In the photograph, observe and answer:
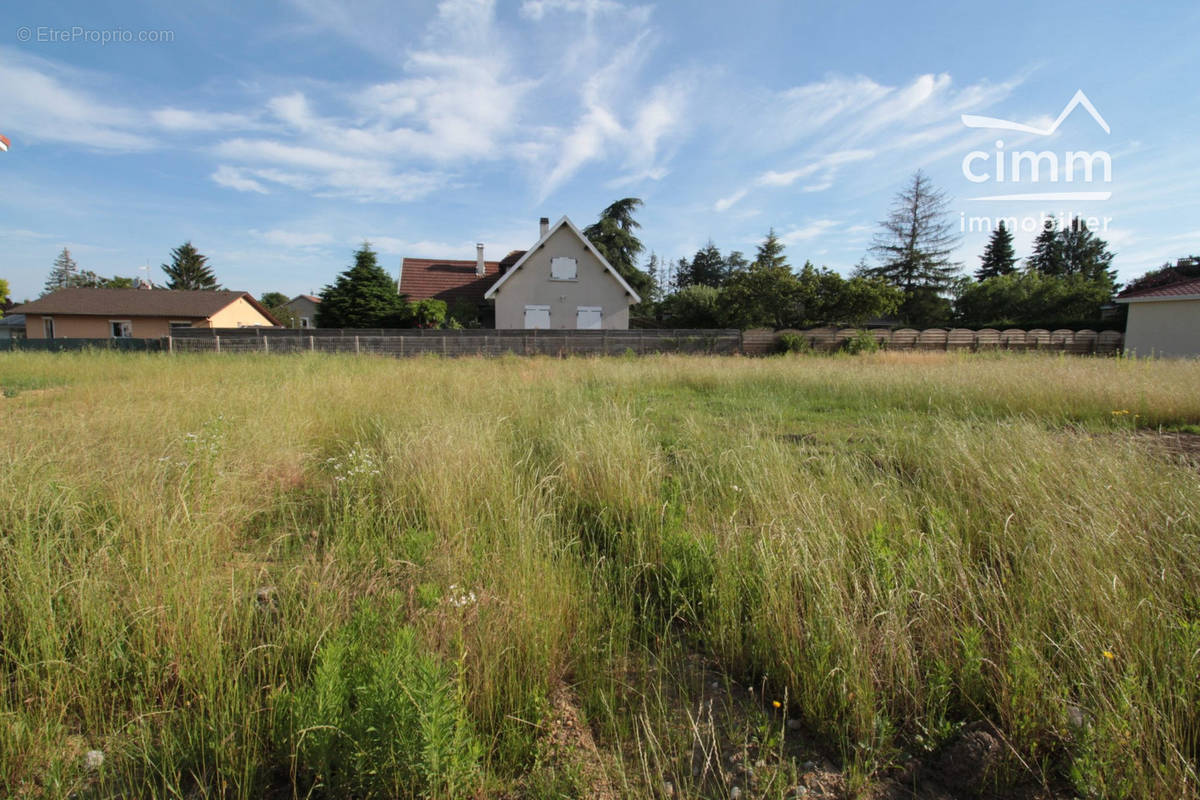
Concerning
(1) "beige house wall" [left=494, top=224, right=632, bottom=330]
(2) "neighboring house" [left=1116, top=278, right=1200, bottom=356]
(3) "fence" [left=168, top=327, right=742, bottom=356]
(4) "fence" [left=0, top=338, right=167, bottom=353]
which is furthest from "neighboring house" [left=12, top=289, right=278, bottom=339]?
(2) "neighboring house" [left=1116, top=278, right=1200, bottom=356]

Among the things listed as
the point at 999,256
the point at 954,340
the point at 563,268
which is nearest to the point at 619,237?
the point at 563,268

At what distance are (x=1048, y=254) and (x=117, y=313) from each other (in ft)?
276

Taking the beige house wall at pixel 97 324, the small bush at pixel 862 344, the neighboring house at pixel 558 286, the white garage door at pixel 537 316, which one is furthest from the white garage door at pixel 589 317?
the beige house wall at pixel 97 324

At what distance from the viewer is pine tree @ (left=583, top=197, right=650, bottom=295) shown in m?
34.7

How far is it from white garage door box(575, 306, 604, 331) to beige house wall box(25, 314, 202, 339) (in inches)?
1065

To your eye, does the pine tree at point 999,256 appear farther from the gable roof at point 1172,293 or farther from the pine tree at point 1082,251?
the gable roof at point 1172,293

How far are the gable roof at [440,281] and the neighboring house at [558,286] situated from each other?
12.3 feet

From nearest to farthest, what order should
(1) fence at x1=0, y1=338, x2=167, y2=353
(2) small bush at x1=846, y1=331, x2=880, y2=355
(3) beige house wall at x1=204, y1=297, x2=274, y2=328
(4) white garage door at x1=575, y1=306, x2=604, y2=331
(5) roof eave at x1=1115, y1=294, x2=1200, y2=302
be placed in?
(1) fence at x1=0, y1=338, x2=167, y2=353 < (5) roof eave at x1=1115, y1=294, x2=1200, y2=302 < (2) small bush at x1=846, y1=331, x2=880, y2=355 < (4) white garage door at x1=575, y1=306, x2=604, y2=331 < (3) beige house wall at x1=204, y1=297, x2=274, y2=328

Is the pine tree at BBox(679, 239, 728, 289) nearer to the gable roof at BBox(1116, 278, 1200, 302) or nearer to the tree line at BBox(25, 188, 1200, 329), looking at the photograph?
the tree line at BBox(25, 188, 1200, 329)

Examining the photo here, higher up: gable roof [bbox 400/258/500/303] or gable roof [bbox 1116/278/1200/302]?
gable roof [bbox 400/258/500/303]

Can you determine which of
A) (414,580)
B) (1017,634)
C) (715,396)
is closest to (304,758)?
(414,580)

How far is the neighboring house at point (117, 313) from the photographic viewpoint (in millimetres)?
31375

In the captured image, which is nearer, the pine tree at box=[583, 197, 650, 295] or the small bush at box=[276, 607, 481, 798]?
the small bush at box=[276, 607, 481, 798]

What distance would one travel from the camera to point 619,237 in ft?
114
